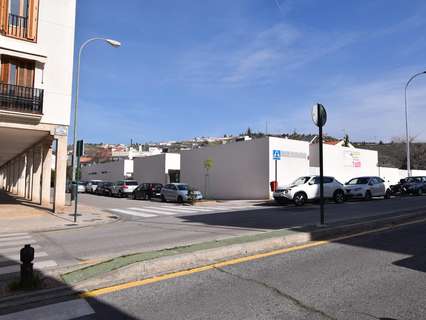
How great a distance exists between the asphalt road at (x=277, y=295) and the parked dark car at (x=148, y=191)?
2731cm

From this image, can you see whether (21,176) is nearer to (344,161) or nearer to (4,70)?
(4,70)

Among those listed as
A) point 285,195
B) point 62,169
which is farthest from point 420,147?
point 62,169

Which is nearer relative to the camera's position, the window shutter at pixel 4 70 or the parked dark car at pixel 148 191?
the window shutter at pixel 4 70

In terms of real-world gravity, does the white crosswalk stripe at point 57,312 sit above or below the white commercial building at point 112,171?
below

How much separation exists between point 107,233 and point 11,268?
4.94 meters

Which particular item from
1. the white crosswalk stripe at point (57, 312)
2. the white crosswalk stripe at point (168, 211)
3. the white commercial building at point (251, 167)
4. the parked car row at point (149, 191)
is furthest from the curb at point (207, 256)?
the white commercial building at point (251, 167)

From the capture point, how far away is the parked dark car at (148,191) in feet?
111

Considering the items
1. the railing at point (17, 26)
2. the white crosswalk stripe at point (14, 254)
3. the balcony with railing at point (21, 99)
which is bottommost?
the white crosswalk stripe at point (14, 254)

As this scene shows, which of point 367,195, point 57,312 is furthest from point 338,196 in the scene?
point 57,312

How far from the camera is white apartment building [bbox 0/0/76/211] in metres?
17.9

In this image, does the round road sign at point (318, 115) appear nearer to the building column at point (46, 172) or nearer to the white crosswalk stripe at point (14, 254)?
the white crosswalk stripe at point (14, 254)

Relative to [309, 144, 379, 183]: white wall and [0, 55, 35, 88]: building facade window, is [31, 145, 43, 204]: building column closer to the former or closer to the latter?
[0, 55, 35, 88]: building facade window

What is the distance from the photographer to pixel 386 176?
42.8 metres

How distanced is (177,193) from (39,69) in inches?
525
